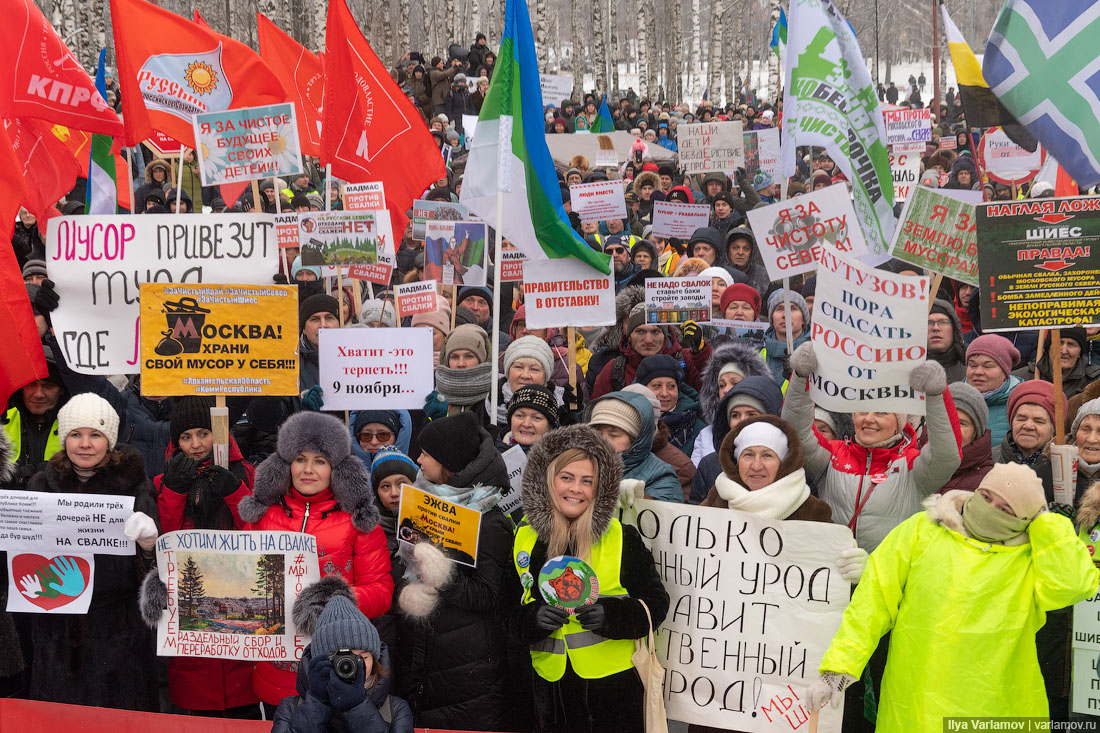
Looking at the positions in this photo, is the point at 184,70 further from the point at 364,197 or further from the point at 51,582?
the point at 51,582

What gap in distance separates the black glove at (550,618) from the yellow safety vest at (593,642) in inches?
3.1

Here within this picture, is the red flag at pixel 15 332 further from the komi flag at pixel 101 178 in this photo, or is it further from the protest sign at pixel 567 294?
the komi flag at pixel 101 178

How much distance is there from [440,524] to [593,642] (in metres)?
0.70

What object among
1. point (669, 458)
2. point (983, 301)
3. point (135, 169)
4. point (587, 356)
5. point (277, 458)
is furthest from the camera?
point (135, 169)

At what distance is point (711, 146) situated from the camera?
43.1 feet

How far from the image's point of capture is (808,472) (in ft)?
14.4

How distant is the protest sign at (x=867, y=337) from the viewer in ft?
13.8

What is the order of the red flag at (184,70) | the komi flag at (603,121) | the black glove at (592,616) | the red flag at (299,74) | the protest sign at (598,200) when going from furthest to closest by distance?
the komi flag at (603,121)
the protest sign at (598,200)
the red flag at (299,74)
the red flag at (184,70)
the black glove at (592,616)

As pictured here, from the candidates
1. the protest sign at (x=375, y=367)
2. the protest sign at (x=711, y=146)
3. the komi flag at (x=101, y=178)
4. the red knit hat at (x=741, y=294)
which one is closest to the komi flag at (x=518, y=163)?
the protest sign at (x=375, y=367)

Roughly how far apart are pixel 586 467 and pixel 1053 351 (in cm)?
206

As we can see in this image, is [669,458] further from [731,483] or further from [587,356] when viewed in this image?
[587,356]

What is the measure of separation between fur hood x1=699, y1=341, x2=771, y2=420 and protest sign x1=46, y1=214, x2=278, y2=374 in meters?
2.34

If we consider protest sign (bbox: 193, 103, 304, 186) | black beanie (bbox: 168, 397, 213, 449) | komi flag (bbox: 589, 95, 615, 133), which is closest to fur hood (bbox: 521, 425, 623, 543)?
black beanie (bbox: 168, 397, 213, 449)

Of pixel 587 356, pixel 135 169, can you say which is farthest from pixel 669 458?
pixel 135 169
